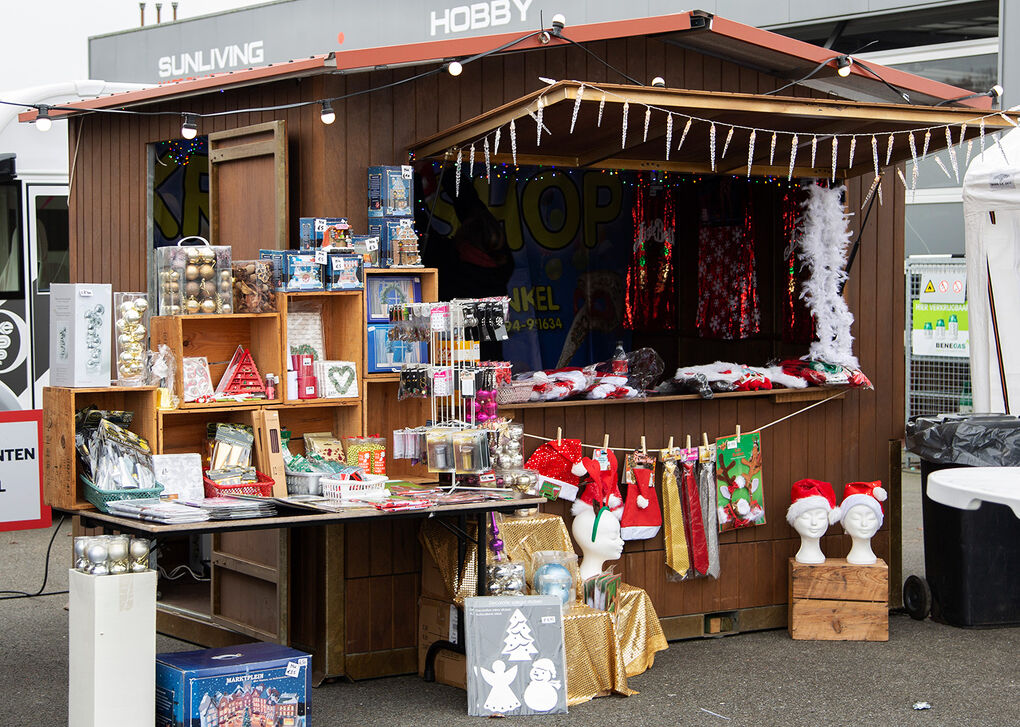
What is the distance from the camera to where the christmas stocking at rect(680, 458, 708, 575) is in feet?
23.4

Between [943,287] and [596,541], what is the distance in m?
7.74

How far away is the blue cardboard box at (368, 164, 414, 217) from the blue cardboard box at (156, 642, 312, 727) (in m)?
2.21

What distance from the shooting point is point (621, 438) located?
701 cm

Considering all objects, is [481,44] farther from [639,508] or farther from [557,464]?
[639,508]

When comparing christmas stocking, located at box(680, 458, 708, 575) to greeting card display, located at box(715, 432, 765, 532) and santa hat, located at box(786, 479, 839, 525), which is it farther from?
santa hat, located at box(786, 479, 839, 525)

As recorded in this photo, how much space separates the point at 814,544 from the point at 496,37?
3390 millimetres

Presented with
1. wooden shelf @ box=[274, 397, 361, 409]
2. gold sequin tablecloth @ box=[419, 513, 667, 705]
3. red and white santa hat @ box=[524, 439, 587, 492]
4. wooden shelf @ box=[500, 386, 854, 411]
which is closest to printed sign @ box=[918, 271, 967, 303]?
wooden shelf @ box=[500, 386, 854, 411]

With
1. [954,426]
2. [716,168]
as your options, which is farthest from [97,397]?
[954,426]

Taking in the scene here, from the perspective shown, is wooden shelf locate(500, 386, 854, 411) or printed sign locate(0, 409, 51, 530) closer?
wooden shelf locate(500, 386, 854, 411)

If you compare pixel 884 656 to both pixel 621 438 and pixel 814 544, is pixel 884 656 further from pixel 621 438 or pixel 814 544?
pixel 621 438

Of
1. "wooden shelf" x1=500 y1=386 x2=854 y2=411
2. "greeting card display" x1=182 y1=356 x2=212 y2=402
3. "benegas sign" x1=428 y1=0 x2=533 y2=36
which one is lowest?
"wooden shelf" x1=500 y1=386 x2=854 y2=411

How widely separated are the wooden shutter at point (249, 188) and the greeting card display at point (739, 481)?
9.03 feet

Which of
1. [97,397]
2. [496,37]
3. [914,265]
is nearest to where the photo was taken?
[97,397]

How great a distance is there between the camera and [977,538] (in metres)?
7.32
